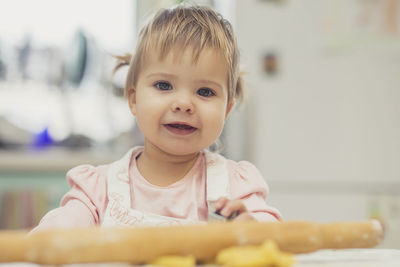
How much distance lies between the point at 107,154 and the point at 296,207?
100 cm

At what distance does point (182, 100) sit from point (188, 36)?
12cm

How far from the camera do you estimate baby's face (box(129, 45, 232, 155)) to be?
2.60 ft

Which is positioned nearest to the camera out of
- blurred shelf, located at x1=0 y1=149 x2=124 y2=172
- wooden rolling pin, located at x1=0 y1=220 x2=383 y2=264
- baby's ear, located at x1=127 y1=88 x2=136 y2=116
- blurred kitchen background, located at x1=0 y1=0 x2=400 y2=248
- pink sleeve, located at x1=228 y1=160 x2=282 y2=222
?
wooden rolling pin, located at x1=0 y1=220 x2=383 y2=264

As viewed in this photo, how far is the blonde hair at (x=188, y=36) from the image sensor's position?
80 centimetres

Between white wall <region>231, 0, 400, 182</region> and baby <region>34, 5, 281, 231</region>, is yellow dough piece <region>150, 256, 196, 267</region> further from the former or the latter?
white wall <region>231, 0, 400, 182</region>

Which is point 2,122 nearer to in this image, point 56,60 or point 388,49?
point 56,60

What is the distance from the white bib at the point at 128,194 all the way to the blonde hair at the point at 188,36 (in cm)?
14

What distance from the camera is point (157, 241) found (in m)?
0.50

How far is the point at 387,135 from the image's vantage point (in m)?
2.32

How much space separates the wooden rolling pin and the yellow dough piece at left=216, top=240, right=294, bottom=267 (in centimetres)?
2

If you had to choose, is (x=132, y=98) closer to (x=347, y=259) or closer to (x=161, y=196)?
(x=161, y=196)

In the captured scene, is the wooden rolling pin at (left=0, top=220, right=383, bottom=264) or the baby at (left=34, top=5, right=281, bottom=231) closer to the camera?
the wooden rolling pin at (left=0, top=220, right=383, bottom=264)

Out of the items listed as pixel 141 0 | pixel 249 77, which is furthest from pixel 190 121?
pixel 141 0

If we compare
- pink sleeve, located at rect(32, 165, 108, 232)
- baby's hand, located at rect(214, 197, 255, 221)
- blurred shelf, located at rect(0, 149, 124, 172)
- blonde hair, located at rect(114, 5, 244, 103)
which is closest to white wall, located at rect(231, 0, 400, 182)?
blurred shelf, located at rect(0, 149, 124, 172)
